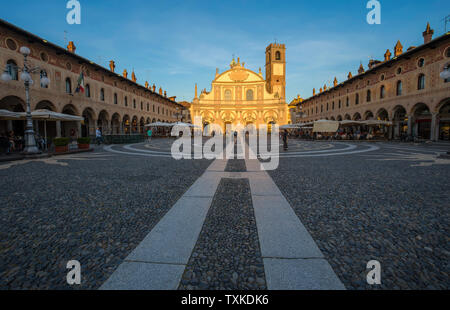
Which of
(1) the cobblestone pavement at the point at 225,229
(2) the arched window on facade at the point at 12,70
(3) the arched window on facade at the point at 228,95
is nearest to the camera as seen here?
(1) the cobblestone pavement at the point at 225,229

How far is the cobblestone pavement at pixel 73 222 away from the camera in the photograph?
6.29 ft

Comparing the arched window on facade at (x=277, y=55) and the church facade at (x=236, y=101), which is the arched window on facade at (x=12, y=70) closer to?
the church facade at (x=236, y=101)


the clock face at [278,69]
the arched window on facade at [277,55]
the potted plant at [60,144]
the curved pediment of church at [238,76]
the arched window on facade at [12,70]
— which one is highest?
the arched window on facade at [277,55]

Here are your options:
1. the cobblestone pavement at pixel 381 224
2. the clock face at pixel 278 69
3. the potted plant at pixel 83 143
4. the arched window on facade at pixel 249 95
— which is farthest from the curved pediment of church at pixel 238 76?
the cobblestone pavement at pixel 381 224

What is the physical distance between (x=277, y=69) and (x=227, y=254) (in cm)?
6463

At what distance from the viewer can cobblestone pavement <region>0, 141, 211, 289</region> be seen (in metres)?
1.92

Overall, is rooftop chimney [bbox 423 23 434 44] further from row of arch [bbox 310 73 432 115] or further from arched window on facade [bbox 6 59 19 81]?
arched window on facade [bbox 6 59 19 81]

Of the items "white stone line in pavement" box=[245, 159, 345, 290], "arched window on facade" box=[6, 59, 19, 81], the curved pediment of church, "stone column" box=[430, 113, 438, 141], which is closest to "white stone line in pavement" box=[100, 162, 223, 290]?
"white stone line in pavement" box=[245, 159, 345, 290]

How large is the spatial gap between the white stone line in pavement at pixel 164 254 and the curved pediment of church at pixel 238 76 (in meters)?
53.5

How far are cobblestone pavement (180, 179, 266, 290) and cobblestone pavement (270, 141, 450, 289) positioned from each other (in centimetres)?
76

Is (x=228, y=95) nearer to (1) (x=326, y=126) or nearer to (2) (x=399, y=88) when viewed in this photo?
(1) (x=326, y=126)

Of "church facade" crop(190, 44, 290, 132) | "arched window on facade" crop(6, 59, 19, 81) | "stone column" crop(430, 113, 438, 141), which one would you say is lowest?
"stone column" crop(430, 113, 438, 141)

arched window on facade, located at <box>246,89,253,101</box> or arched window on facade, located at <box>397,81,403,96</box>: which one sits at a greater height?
arched window on facade, located at <box>246,89,253,101</box>

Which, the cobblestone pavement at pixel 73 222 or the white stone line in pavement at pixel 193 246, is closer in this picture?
the white stone line in pavement at pixel 193 246
